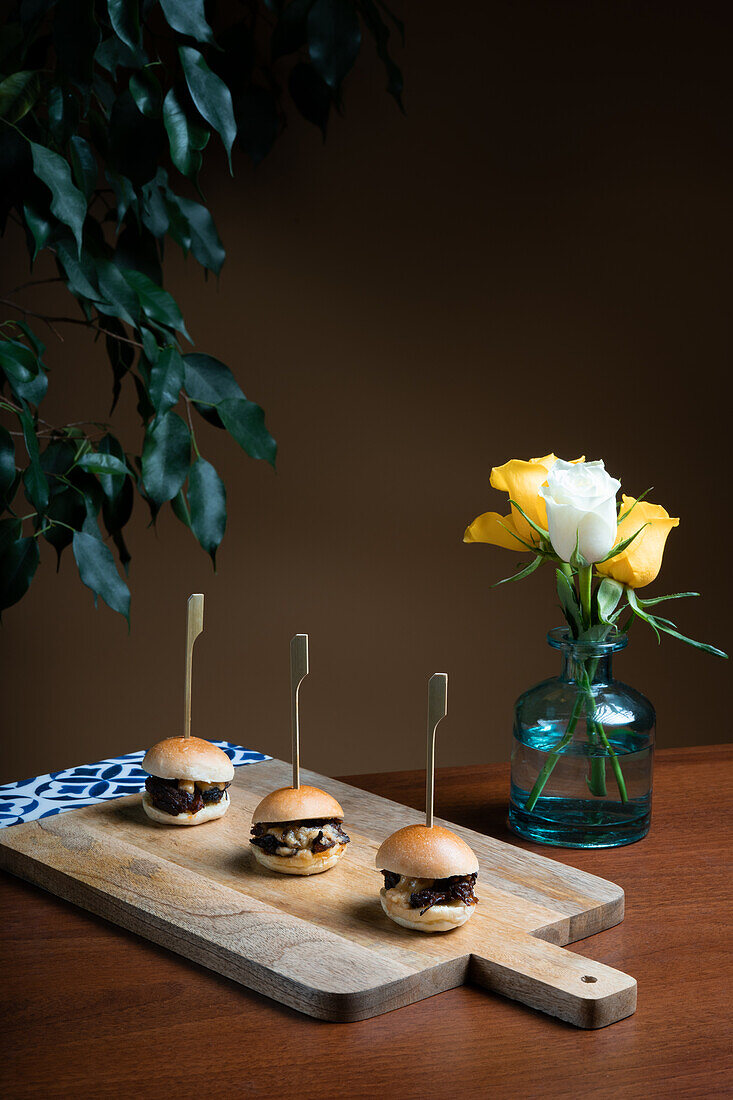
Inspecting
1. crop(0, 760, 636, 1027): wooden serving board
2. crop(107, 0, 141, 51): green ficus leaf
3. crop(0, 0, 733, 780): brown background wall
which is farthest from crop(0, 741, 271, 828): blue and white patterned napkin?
crop(0, 0, 733, 780): brown background wall

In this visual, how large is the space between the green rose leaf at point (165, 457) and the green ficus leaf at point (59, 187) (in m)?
0.26

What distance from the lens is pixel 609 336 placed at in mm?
2855

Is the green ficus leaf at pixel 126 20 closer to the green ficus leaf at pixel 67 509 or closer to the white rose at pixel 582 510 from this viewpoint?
the green ficus leaf at pixel 67 509

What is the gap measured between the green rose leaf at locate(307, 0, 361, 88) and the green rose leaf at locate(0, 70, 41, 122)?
16.2 inches

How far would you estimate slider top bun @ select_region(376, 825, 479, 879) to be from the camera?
3.27 ft

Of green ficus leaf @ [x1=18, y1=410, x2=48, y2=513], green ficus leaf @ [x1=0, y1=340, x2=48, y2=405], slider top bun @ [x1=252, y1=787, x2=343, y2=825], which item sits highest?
green ficus leaf @ [x1=0, y1=340, x2=48, y2=405]

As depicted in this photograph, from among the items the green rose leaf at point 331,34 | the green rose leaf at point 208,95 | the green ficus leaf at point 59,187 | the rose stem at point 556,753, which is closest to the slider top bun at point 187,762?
the rose stem at point 556,753

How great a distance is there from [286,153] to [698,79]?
3.39 feet

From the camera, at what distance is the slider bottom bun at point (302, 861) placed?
43.9 inches

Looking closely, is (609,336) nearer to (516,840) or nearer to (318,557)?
(318,557)

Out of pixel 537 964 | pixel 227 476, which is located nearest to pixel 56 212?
pixel 537 964

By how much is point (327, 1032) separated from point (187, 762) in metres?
0.43

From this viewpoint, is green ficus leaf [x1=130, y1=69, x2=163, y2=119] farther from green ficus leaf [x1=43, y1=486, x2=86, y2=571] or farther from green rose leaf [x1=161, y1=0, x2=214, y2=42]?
green ficus leaf [x1=43, y1=486, x2=86, y2=571]

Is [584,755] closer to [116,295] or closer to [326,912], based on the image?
[326,912]
